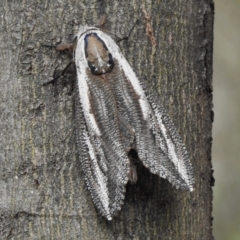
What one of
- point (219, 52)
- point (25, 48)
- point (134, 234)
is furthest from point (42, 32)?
point (219, 52)

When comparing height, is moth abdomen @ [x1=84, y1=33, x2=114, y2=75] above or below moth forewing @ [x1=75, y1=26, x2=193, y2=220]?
above

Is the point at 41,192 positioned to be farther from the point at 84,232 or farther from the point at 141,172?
the point at 141,172

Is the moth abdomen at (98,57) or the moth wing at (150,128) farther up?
the moth abdomen at (98,57)

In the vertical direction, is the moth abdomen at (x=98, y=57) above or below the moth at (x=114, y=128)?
above

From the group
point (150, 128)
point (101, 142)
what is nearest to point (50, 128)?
point (101, 142)

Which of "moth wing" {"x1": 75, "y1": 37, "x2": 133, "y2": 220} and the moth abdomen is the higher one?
the moth abdomen
